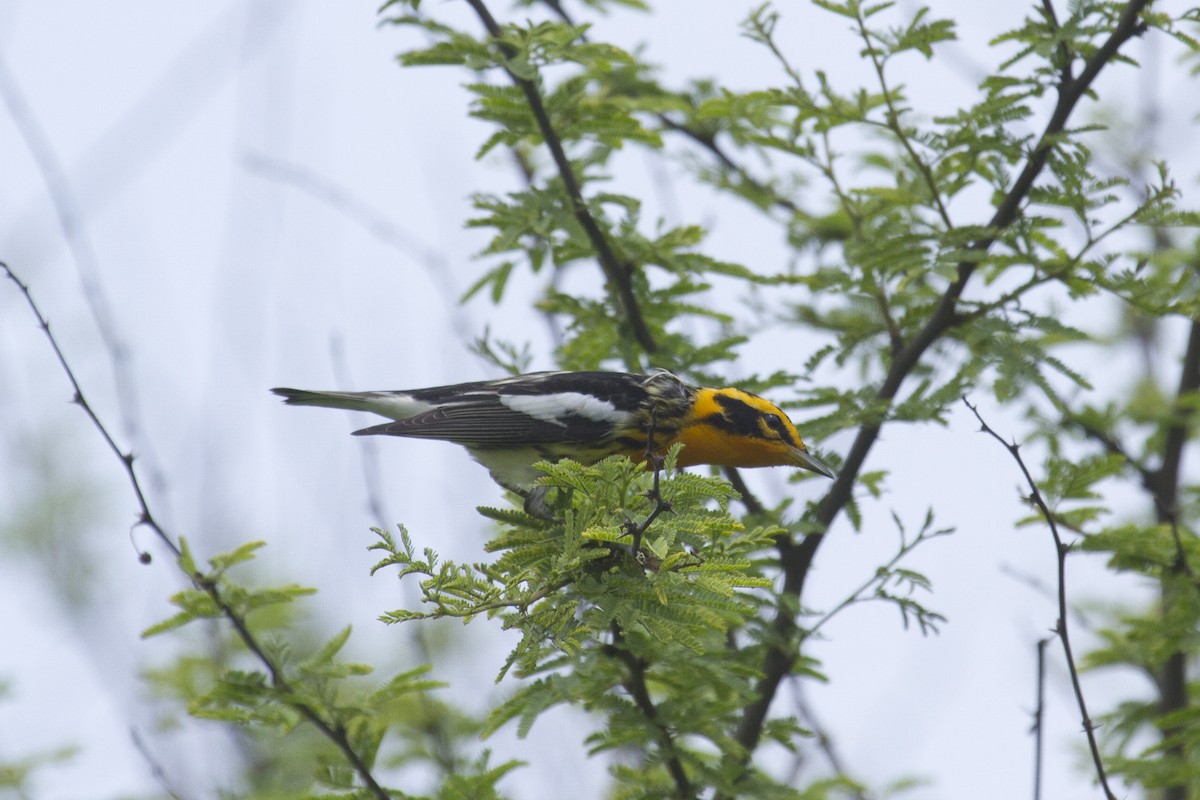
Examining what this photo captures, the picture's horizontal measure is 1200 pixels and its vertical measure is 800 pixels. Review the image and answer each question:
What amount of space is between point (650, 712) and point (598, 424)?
4.22 ft

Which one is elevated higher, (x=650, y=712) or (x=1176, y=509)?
(x=1176, y=509)

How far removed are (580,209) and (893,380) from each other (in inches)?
66.8

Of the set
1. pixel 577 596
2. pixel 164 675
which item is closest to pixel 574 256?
pixel 577 596

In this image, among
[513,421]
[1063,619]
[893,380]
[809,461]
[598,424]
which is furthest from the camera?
[893,380]

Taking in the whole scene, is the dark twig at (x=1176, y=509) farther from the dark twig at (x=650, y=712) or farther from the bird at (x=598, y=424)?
the dark twig at (x=650, y=712)

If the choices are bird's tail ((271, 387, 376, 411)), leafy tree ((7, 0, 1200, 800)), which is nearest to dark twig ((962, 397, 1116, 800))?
leafy tree ((7, 0, 1200, 800))

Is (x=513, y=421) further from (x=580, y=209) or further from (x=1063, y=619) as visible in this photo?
(x=1063, y=619)

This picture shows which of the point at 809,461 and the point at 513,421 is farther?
the point at 809,461

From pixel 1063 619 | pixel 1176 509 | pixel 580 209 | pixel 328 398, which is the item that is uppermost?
pixel 580 209

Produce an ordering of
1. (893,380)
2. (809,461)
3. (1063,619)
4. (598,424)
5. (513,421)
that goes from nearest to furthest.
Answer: (1063,619), (598,424), (513,421), (809,461), (893,380)

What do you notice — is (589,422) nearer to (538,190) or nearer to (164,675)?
(538,190)

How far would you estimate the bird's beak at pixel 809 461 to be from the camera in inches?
222

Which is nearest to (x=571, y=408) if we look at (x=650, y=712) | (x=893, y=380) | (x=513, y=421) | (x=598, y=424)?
(x=598, y=424)

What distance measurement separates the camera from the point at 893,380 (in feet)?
19.0
